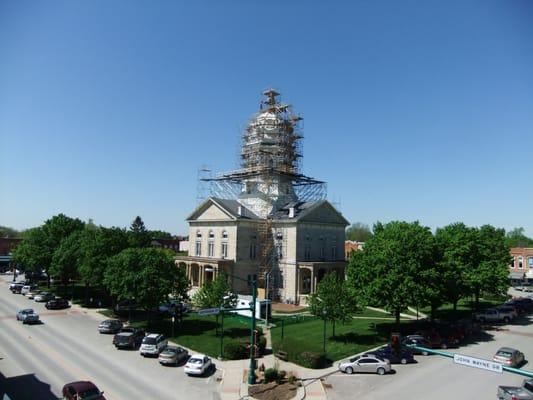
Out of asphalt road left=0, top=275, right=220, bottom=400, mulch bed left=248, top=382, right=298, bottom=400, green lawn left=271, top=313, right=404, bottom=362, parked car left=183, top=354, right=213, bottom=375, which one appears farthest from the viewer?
green lawn left=271, top=313, right=404, bottom=362

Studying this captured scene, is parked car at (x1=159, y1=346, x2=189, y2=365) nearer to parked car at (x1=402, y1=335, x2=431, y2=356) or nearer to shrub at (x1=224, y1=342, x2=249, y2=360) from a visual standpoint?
shrub at (x1=224, y1=342, x2=249, y2=360)

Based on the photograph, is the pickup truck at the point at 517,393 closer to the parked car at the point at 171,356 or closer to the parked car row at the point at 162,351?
the parked car row at the point at 162,351

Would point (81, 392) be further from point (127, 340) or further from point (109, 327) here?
point (109, 327)

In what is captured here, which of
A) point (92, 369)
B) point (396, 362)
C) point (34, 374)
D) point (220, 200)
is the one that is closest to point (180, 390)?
point (92, 369)

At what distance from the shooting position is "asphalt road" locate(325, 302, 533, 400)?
76.4 feet

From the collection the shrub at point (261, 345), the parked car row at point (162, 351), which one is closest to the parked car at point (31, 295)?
the parked car row at point (162, 351)

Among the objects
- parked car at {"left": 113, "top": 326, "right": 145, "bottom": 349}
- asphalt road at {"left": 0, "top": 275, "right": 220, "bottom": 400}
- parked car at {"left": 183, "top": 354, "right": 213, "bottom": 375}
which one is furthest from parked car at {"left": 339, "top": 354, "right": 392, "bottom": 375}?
parked car at {"left": 113, "top": 326, "right": 145, "bottom": 349}

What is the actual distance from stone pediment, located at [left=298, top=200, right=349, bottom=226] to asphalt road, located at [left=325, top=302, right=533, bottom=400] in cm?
2894

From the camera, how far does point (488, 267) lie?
45.8 meters

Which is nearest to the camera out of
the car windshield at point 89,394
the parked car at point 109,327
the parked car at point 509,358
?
the car windshield at point 89,394

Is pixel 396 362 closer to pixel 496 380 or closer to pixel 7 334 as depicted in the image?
pixel 496 380

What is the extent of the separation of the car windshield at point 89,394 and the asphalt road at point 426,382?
12.4 metres

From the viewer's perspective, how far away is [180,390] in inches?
930

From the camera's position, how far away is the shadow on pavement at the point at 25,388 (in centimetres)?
2216
